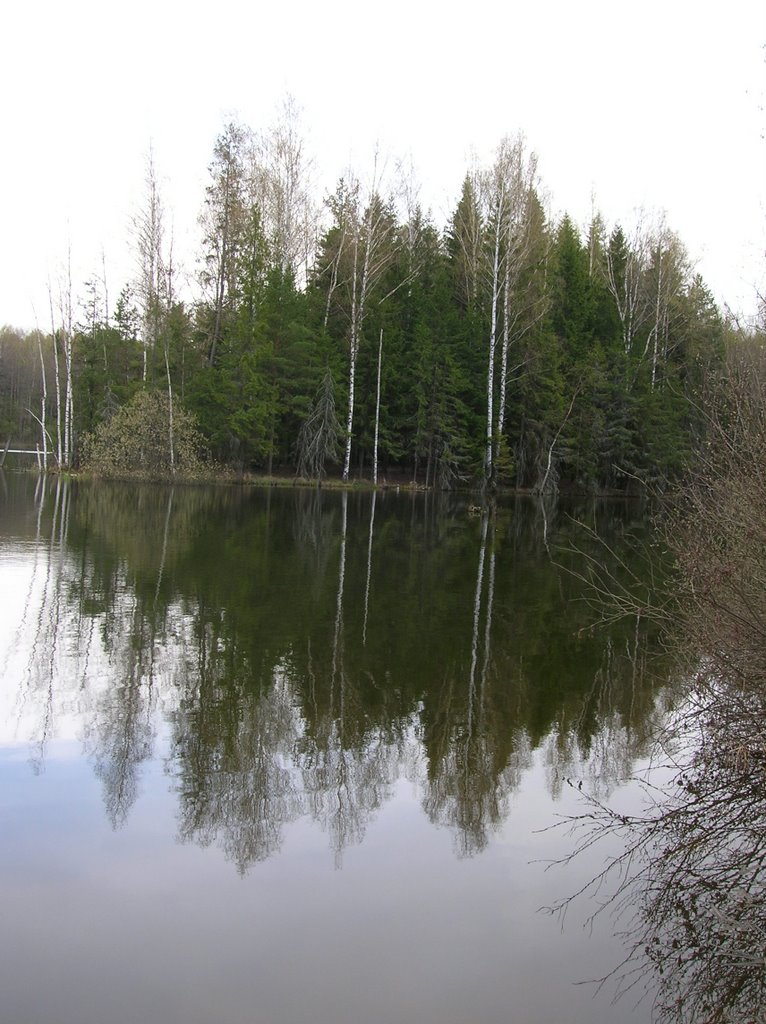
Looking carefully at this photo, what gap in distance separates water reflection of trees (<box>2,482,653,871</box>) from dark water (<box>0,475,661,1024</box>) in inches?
1.4

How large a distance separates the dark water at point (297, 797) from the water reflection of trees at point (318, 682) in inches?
1.4

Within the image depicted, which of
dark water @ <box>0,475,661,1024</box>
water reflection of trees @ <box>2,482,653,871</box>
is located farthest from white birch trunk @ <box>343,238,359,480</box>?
dark water @ <box>0,475,661,1024</box>

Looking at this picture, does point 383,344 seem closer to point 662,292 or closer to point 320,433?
point 320,433

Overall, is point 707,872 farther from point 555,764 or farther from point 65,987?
point 65,987

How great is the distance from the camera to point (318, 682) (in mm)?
8242

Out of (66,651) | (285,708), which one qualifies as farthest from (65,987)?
(66,651)

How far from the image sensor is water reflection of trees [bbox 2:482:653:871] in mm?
5809

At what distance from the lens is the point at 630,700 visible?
8539 millimetres

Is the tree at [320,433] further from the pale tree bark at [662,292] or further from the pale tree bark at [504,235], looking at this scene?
the pale tree bark at [662,292]

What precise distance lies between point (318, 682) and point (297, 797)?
2608mm

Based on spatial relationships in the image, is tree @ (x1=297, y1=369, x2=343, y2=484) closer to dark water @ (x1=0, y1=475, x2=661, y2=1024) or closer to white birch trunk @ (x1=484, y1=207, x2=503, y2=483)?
white birch trunk @ (x1=484, y1=207, x2=503, y2=483)

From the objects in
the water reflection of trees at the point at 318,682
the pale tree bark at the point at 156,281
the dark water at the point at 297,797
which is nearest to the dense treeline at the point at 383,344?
the pale tree bark at the point at 156,281

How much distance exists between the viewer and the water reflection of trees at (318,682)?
5.81 m

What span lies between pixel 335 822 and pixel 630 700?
4.10 metres
